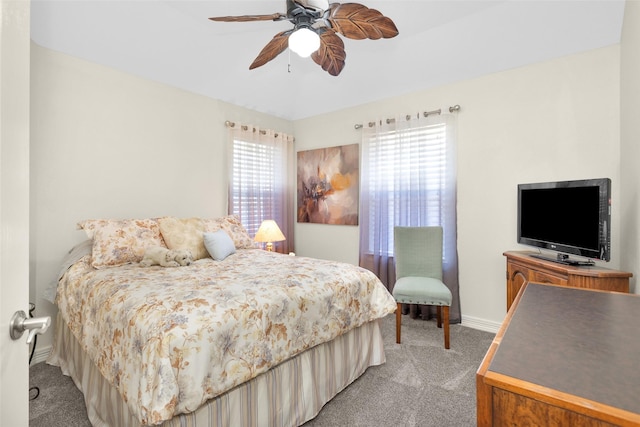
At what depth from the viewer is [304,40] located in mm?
1766

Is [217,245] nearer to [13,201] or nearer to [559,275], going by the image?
[13,201]

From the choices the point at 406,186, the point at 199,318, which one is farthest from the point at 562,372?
the point at 406,186

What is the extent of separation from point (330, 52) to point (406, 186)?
6.14ft

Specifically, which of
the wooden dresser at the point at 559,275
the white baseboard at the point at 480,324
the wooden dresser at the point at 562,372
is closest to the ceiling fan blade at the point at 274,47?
the wooden dresser at the point at 562,372

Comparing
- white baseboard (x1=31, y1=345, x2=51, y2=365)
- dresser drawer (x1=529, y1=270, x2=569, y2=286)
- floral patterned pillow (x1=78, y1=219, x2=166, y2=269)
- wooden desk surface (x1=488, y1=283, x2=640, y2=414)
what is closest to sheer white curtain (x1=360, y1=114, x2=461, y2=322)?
dresser drawer (x1=529, y1=270, x2=569, y2=286)

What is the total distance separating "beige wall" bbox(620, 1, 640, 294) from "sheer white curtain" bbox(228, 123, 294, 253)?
3537 mm

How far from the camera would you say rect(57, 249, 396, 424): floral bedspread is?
1207 mm

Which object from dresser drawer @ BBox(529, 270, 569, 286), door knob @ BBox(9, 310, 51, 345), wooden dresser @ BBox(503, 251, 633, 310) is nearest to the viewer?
door knob @ BBox(9, 310, 51, 345)

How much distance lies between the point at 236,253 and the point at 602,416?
2694mm

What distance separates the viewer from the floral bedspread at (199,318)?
3.96ft

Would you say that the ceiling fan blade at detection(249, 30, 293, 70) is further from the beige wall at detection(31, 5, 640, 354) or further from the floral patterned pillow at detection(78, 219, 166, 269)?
the floral patterned pillow at detection(78, 219, 166, 269)

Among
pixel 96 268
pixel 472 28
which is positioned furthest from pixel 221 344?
pixel 472 28

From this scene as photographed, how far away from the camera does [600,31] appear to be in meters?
2.41

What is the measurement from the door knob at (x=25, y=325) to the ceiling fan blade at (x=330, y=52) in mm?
2027
